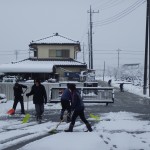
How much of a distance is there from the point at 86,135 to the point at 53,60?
34995 mm

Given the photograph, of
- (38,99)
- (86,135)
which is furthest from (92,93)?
(86,135)

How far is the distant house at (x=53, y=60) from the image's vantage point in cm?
4050

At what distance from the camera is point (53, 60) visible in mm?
46219

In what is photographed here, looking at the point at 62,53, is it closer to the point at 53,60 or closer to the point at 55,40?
the point at 53,60

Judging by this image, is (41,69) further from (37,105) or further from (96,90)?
(37,105)

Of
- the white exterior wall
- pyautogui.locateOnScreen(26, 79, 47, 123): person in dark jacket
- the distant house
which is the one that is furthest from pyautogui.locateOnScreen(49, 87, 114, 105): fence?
the white exterior wall

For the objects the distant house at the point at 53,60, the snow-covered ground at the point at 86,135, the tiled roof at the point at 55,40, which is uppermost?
the tiled roof at the point at 55,40

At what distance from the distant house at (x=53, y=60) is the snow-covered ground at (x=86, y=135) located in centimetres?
2490

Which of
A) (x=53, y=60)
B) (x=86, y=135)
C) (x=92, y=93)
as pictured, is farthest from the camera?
(x=53, y=60)

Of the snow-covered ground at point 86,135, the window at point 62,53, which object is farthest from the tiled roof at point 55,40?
the snow-covered ground at point 86,135

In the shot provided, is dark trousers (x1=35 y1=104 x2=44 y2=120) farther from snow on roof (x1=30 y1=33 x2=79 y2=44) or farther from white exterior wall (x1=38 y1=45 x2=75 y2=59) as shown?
snow on roof (x1=30 y1=33 x2=79 y2=44)

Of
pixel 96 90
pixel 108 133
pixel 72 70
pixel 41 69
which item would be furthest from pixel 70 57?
pixel 108 133

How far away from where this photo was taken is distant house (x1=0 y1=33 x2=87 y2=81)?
4050 centimetres

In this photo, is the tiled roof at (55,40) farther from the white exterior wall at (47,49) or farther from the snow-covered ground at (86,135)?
the snow-covered ground at (86,135)
